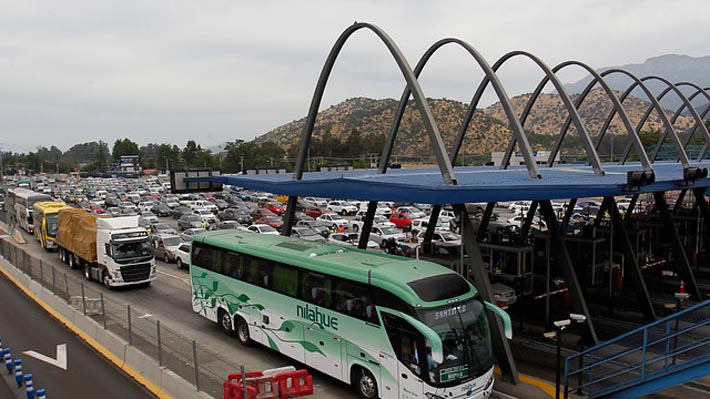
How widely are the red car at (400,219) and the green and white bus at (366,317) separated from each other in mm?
29614

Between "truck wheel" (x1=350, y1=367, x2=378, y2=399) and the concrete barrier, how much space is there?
3179mm

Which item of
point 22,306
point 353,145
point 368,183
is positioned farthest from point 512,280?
point 353,145

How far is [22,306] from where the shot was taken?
20.4 m

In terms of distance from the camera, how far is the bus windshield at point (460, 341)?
984cm

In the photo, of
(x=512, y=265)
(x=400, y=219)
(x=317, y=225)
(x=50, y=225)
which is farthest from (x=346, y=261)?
(x=400, y=219)

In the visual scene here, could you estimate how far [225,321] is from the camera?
54.0ft

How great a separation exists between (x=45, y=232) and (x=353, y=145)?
78.6m

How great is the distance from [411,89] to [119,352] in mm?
11118

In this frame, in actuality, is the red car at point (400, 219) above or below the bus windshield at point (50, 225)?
below

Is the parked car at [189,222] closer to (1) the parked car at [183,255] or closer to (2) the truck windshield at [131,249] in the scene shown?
(1) the parked car at [183,255]

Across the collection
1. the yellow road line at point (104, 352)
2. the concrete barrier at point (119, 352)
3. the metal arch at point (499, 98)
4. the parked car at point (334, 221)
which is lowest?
the yellow road line at point (104, 352)

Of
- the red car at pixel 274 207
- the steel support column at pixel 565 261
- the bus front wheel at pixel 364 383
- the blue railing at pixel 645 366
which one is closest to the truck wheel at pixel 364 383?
the bus front wheel at pixel 364 383

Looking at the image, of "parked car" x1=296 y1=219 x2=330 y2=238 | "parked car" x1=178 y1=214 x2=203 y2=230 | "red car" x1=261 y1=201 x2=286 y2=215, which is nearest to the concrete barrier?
"parked car" x1=296 y1=219 x2=330 y2=238

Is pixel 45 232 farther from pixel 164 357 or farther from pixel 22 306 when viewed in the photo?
pixel 164 357
